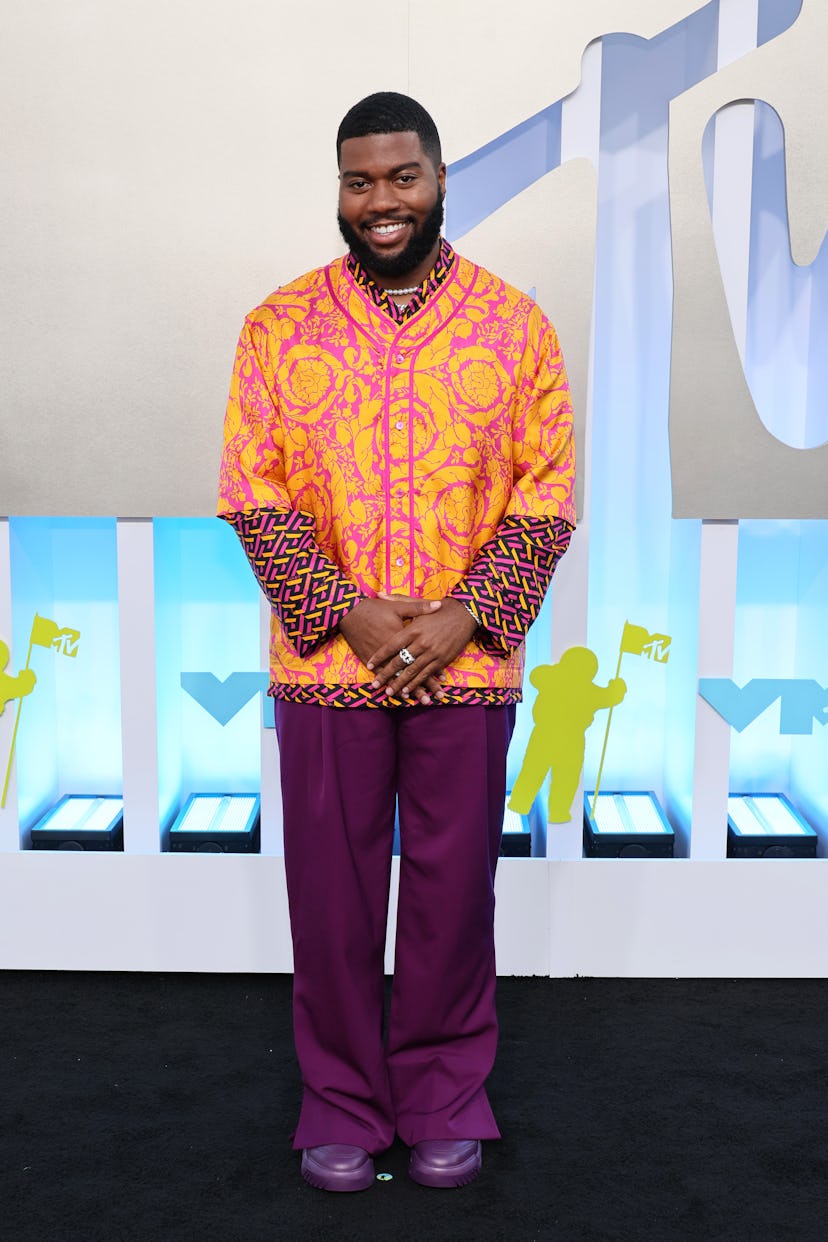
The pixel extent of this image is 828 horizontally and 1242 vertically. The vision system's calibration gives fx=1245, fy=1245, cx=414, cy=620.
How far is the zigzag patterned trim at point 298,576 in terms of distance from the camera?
164 centimetres

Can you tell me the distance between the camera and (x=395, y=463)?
5.49ft

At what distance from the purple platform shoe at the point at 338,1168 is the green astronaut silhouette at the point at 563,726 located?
0.87 metres

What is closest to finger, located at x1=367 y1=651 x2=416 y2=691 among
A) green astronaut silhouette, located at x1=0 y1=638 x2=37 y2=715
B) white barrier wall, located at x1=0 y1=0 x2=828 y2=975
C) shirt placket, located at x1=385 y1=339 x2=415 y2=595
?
shirt placket, located at x1=385 y1=339 x2=415 y2=595

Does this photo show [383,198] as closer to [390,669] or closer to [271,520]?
[271,520]

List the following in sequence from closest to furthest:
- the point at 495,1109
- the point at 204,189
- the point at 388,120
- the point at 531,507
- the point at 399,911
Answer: the point at 388,120
the point at 531,507
the point at 399,911
the point at 495,1109
the point at 204,189

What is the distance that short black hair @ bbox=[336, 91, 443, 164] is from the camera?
5.29 feet

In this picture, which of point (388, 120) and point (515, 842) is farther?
point (515, 842)

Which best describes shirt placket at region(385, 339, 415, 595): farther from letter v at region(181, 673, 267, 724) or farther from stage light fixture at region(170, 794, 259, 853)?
stage light fixture at region(170, 794, 259, 853)

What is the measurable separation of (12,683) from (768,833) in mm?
1570

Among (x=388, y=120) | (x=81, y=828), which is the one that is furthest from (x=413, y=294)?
(x=81, y=828)

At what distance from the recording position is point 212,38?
2.27 meters

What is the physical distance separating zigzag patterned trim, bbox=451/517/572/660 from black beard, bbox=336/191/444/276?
0.37 metres

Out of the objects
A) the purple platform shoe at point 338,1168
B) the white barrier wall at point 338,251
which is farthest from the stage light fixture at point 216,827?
the purple platform shoe at point 338,1168

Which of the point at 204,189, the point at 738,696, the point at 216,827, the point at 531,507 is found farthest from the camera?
the point at 216,827
